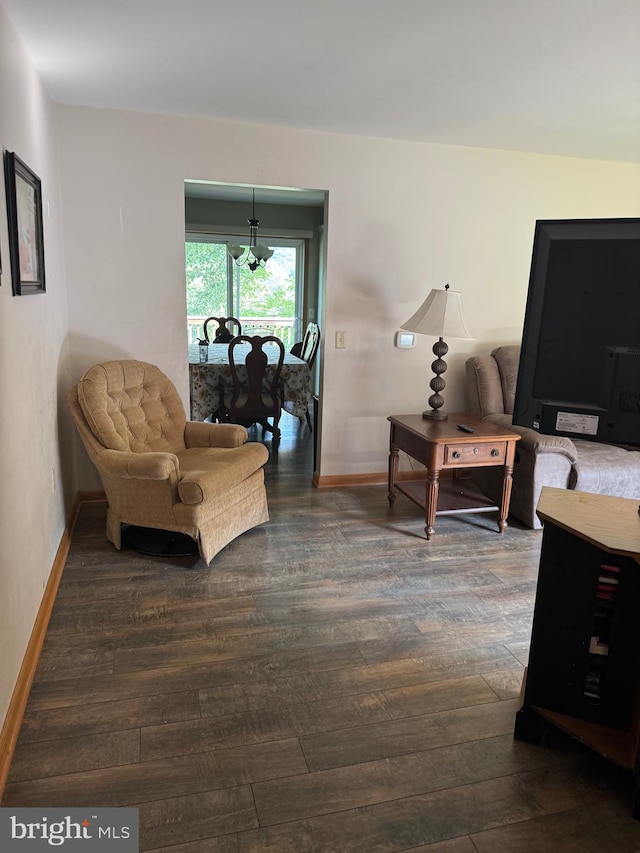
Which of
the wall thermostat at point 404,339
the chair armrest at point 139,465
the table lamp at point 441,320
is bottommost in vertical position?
the chair armrest at point 139,465

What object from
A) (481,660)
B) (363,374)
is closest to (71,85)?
(363,374)

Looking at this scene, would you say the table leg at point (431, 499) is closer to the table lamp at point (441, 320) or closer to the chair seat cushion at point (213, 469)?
the table lamp at point (441, 320)

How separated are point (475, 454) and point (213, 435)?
5.20ft

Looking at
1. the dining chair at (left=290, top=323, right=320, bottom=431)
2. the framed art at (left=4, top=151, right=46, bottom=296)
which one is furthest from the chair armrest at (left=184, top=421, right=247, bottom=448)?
the dining chair at (left=290, top=323, right=320, bottom=431)

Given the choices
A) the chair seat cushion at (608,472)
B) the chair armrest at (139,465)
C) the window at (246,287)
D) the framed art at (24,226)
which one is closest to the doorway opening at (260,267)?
the window at (246,287)

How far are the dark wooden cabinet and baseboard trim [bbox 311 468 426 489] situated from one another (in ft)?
8.25

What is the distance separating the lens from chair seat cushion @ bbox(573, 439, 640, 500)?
3490 mm

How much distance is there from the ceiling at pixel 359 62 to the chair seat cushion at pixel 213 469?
1916 millimetres

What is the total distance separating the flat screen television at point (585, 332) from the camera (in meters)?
1.44

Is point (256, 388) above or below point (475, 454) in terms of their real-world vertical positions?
above

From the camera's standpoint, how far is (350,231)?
391 centimetres

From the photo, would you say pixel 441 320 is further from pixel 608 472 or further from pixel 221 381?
pixel 221 381

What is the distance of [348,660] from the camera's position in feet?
7.31

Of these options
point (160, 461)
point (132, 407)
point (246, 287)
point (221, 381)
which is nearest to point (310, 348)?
point (221, 381)
